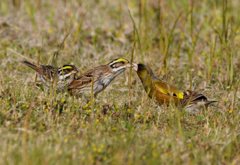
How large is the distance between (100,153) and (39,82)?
A: 3.10m

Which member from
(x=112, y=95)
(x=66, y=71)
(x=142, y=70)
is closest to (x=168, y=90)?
(x=142, y=70)

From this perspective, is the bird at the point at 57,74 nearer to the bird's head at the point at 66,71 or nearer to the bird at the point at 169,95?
the bird's head at the point at 66,71

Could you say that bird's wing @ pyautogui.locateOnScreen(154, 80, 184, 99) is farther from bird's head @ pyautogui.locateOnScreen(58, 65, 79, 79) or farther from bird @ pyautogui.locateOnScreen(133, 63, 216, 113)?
bird's head @ pyautogui.locateOnScreen(58, 65, 79, 79)

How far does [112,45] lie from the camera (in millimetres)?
11398


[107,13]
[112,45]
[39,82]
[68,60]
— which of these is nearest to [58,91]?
[39,82]

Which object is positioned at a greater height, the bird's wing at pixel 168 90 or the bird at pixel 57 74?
the bird at pixel 57 74

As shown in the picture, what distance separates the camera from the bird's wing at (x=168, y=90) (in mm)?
8320

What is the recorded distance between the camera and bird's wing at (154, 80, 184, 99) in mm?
8320

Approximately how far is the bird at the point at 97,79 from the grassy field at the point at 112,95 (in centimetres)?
24

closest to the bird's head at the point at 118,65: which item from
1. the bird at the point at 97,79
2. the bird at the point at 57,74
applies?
the bird at the point at 97,79

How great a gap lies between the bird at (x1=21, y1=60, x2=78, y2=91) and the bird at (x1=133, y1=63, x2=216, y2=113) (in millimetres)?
823

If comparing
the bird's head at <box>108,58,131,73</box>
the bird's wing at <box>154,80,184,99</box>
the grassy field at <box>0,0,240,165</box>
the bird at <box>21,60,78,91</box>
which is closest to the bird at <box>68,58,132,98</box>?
the bird's head at <box>108,58,131,73</box>

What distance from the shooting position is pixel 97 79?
894 centimetres

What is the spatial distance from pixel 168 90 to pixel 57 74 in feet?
4.48
